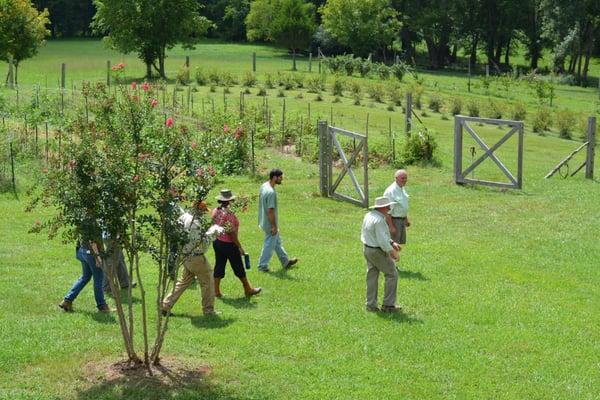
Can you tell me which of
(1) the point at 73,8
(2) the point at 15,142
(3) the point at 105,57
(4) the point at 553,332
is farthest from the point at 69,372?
(1) the point at 73,8

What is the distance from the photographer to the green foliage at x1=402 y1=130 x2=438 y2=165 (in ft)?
97.8

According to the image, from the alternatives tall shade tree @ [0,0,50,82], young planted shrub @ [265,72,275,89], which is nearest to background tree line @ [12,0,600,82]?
young planted shrub @ [265,72,275,89]

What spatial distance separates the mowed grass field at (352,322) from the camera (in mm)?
11492

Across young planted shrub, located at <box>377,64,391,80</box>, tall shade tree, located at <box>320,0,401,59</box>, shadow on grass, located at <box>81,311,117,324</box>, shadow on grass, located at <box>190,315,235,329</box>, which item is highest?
tall shade tree, located at <box>320,0,401,59</box>

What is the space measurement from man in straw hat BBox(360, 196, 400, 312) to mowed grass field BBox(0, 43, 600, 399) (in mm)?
380

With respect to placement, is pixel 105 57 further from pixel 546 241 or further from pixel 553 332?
pixel 553 332

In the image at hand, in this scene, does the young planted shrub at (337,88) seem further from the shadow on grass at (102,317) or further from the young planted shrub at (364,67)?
the shadow on grass at (102,317)

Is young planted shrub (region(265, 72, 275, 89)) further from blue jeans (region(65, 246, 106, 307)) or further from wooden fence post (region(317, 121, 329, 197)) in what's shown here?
blue jeans (region(65, 246, 106, 307))

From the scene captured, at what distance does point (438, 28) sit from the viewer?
255 feet

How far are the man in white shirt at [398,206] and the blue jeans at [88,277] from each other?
5.23 metres

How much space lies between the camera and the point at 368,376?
1173 centimetres

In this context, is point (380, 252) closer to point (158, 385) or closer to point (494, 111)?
point (158, 385)

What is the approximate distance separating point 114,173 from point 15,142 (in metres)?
18.2

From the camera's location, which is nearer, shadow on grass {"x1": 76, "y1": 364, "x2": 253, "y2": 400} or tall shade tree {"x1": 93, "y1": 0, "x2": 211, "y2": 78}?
shadow on grass {"x1": 76, "y1": 364, "x2": 253, "y2": 400}
